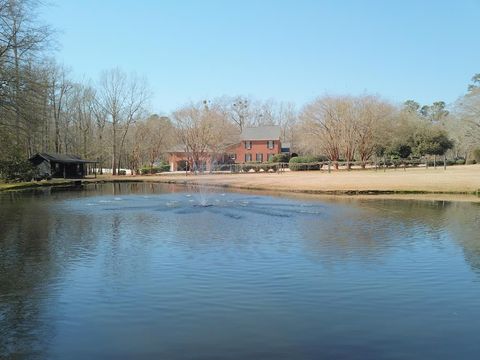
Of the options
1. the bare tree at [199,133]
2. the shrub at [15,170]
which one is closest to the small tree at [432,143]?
the bare tree at [199,133]

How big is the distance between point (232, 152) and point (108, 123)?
21911 mm

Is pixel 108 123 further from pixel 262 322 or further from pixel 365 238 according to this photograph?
pixel 262 322

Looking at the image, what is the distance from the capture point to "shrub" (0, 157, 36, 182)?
42188mm

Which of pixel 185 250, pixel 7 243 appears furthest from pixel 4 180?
pixel 185 250

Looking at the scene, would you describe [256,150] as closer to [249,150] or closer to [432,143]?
[249,150]

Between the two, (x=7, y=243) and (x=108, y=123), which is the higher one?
(x=108, y=123)

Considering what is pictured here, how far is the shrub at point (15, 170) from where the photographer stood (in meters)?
42.2

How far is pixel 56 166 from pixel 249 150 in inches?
1454

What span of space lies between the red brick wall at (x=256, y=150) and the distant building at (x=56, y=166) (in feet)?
101

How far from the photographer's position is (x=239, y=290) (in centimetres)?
885

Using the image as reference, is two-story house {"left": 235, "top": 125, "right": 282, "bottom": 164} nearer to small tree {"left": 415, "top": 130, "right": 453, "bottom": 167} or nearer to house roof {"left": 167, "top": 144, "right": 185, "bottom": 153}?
house roof {"left": 167, "top": 144, "right": 185, "bottom": 153}

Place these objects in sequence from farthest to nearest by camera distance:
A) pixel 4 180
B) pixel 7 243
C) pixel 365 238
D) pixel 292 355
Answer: pixel 4 180
pixel 365 238
pixel 7 243
pixel 292 355

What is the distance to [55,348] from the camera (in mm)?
6203

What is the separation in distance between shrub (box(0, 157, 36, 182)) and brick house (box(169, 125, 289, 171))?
125ft
